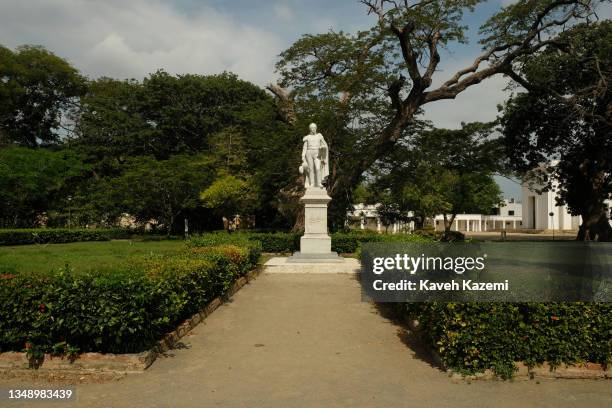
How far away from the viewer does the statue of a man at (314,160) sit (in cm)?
1650

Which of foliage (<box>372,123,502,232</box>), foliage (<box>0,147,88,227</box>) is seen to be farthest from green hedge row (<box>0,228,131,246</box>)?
foliage (<box>372,123,502,232</box>)

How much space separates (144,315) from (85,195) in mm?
32580

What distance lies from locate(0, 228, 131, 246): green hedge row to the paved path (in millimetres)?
23039

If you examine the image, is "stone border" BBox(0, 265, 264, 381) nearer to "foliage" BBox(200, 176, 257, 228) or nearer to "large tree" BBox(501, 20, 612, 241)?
"large tree" BBox(501, 20, 612, 241)

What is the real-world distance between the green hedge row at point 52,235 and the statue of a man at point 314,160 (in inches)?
725

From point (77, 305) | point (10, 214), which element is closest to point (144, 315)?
point (77, 305)

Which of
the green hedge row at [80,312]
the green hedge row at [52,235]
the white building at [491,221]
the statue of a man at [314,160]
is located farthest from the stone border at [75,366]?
the white building at [491,221]

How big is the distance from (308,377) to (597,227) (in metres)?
25.8

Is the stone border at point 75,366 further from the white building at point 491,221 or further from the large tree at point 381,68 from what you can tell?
the white building at point 491,221

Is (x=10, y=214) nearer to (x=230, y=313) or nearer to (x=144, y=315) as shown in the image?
(x=230, y=313)

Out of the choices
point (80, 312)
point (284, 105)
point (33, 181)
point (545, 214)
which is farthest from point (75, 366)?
point (545, 214)

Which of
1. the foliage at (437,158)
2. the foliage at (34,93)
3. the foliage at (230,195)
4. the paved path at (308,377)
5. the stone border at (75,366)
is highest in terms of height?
the foliage at (34,93)

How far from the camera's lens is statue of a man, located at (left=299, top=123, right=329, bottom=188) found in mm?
16500

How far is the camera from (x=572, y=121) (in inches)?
943
